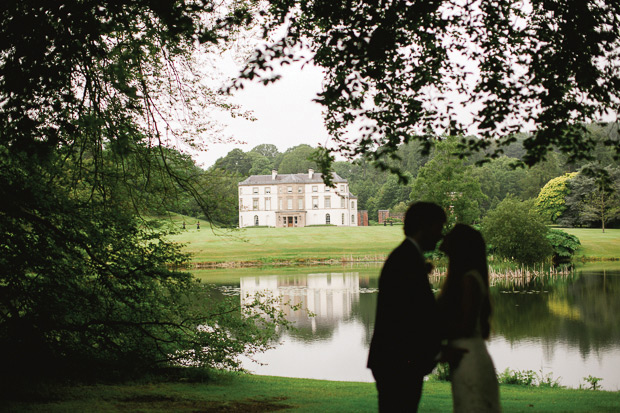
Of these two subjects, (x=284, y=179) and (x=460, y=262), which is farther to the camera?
(x=284, y=179)

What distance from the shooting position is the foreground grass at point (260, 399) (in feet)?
22.7

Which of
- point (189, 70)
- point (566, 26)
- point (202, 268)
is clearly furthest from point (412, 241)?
point (202, 268)

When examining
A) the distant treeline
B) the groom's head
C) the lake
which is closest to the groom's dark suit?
the groom's head

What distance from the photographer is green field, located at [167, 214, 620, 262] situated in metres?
46.8

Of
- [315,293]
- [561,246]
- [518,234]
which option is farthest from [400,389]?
[561,246]

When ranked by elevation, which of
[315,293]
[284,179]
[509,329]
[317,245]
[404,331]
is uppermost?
[284,179]

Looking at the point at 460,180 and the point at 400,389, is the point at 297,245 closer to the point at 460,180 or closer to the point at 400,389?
the point at 460,180

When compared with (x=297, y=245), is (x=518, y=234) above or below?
above

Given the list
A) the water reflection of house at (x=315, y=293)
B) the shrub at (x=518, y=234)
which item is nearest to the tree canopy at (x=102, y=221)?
the water reflection of house at (x=315, y=293)

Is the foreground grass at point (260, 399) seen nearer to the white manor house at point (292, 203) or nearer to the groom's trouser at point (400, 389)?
the groom's trouser at point (400, 389)

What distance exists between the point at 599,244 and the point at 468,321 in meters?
53.2

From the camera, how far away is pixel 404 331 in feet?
11.4

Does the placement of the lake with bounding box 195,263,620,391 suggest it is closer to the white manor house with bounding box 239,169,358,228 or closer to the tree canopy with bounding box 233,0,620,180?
the tree canopy with bounding box 233,0,620,180

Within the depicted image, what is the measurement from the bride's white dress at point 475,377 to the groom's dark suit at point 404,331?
22cm
